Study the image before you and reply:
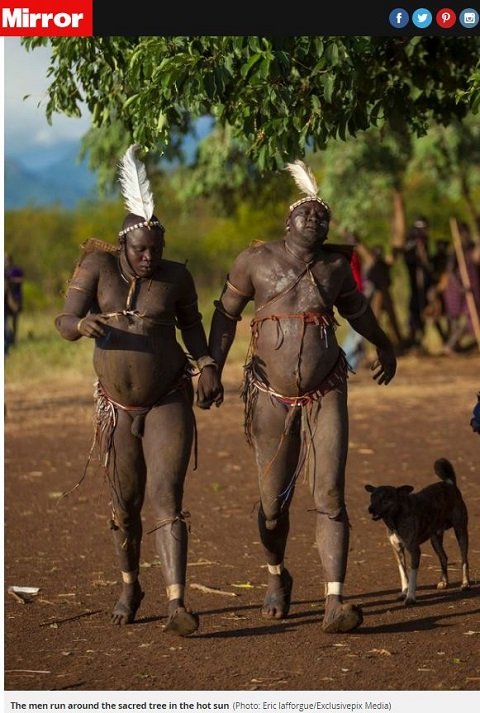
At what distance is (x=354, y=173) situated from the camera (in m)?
21.7

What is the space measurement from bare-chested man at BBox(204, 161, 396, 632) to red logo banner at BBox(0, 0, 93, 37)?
136cm

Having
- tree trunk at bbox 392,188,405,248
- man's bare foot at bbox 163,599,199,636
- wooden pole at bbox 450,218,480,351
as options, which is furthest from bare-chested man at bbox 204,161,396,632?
tree trunk at bbox 392,188,405,248

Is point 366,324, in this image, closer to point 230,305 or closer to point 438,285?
point 230,305

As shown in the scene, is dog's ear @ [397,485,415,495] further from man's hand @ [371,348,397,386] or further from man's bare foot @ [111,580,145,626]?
man's bare foot @ [111,580,145,626]

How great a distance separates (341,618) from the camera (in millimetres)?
6422

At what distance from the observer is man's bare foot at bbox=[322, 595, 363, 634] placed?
641 centimetres

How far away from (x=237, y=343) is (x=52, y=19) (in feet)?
58.6

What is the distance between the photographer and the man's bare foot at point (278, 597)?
7000 millimetres

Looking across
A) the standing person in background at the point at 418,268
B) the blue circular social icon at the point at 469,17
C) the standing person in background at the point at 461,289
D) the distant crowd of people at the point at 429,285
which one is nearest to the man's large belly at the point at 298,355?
the blue circular social icon at the point at 469,17

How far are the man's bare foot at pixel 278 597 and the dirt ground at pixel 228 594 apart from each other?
64mm

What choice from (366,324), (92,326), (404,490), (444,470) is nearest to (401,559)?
(404,490)

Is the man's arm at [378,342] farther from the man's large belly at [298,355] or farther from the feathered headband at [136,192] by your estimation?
the feathered headband at [136,192]

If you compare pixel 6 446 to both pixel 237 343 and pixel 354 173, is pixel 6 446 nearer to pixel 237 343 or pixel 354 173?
pixel 354 173

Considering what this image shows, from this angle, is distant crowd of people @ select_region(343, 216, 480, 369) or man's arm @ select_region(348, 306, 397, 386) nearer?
man's arm @ select_region(348, 306, 397, 386)
